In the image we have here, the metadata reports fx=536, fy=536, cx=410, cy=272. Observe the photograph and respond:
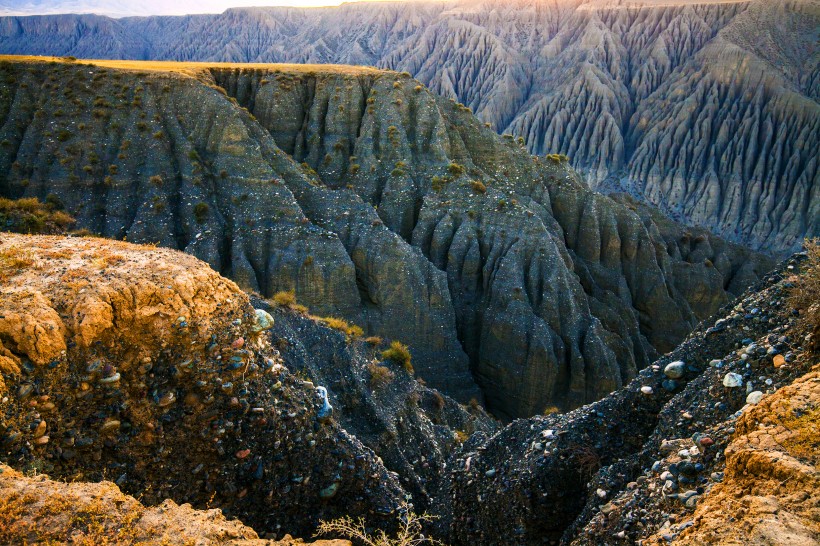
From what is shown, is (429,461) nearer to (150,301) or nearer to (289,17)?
(150,301)

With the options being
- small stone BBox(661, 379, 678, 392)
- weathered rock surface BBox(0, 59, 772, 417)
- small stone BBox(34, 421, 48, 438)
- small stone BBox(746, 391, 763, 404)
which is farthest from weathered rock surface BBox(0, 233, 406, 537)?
weathered rock surface BBox(0, 59, 772, 417)

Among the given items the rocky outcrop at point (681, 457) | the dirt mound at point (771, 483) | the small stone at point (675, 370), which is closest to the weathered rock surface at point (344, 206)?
the rocky outcrop at point (681, 457)

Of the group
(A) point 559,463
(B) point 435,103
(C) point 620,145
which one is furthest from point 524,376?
(C) point 620,145

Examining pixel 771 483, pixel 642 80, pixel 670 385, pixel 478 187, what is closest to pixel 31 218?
pixel 670 385

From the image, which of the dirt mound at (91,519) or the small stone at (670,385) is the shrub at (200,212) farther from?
the small stone at (670,385)

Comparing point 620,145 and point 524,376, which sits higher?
point 620,145

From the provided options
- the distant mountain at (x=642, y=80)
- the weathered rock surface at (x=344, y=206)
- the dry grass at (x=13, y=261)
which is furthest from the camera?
the distant mountain at (x=642, y=80)

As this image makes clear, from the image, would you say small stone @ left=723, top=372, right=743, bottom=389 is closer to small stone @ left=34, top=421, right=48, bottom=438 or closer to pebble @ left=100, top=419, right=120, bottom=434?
pebble @ left=100, top=419, right=120, bottom=434
